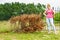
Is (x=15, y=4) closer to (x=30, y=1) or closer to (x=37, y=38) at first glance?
(x=30, y=1)

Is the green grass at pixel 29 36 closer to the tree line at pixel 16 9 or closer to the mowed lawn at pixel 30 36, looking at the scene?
the mowed lawn at pixel 30 36

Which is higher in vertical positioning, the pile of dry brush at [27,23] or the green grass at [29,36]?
the pile of dry brush at [27,23]

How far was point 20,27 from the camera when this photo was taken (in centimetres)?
1694

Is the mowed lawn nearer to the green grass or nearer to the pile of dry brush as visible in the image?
the green grass

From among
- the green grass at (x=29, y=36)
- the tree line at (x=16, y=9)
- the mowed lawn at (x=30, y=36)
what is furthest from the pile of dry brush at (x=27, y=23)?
the tree line at (x=16, y=9)

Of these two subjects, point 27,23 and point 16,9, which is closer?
point 27,23

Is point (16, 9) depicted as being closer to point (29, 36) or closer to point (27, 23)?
point (27, 23)

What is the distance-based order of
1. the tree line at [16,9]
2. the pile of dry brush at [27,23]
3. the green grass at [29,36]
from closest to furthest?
the green grass at [29,36] → the pile of dry brush at [27,23] → the tree line at [16,9]

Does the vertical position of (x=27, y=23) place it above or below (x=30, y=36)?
above

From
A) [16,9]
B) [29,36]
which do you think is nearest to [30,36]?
[29,36]

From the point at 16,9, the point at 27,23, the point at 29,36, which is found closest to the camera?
the point at 29,36

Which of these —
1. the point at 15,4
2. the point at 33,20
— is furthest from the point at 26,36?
the point at 15,4

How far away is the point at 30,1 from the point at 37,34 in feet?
29.0

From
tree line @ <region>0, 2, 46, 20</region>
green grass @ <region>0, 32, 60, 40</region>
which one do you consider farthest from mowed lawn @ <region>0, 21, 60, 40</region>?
tree line @ <region>0, 2, 46, 20</region>
